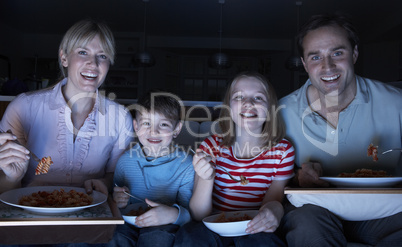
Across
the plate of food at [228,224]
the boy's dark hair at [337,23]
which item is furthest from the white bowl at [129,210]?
the boy's dark hair at [337,23]

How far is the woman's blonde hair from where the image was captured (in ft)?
5.39

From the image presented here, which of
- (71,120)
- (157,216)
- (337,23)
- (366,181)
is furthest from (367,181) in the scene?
(71,120)

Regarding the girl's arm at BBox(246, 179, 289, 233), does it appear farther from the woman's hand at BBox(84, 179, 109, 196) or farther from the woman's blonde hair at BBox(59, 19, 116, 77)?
the woman's blonde hair at BBox(59, 19, 116, 77)

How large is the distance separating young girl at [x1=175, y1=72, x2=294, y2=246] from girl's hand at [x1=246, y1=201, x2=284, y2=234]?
0.03 m

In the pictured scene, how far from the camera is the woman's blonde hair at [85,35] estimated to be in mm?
1642

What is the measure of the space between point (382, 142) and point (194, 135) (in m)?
0.95

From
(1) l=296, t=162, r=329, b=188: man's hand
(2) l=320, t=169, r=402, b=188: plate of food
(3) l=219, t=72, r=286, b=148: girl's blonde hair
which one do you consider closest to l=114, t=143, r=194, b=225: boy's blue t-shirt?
(3) l=219, t=72, r=286, b=148: girl's blonde hair

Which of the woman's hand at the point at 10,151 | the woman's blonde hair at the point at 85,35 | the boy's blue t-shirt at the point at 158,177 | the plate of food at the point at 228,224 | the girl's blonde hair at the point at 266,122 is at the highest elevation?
the woman's blonde hair at the point at 85,35

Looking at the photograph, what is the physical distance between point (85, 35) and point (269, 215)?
1072 mm

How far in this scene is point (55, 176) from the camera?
1.63 meters

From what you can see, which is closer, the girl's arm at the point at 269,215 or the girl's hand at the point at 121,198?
the girl's arm at the point at 269,215

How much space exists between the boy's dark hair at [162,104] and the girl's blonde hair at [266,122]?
0.71ft

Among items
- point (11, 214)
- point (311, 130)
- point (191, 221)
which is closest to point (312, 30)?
point (311, 130)

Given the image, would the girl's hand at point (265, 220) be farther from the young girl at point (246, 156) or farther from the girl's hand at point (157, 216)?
the girl's hand at point (157, 216)
